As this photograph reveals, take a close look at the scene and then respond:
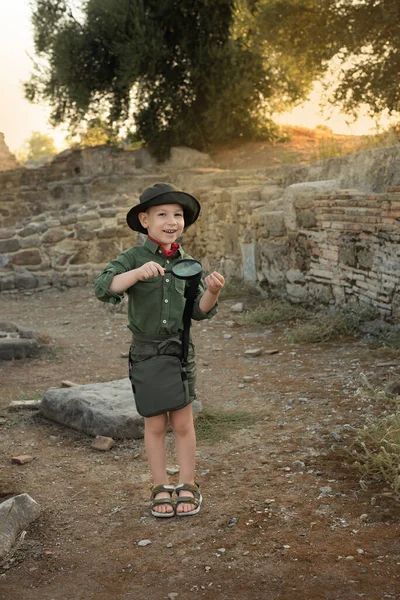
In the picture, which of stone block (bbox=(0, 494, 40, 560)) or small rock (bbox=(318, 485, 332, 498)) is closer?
stone block (bbox=(0, 494, 40, 560))

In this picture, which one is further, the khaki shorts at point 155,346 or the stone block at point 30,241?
the stone block at point 30,241

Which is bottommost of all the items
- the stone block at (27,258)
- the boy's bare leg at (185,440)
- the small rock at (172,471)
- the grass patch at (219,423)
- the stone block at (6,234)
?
the grass patch at (219,423)

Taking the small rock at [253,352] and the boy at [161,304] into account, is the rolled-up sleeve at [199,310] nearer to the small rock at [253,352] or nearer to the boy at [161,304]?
the boy at [161,304]

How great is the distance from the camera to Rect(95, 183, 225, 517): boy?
3.57 meters

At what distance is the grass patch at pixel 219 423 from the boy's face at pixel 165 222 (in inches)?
66.4

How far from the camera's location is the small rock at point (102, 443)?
460cm

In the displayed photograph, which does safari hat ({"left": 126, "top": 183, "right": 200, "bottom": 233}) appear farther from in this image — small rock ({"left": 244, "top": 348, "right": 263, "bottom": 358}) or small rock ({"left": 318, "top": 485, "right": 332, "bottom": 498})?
small rock ({"left": 244, "top": 348, "right": 263, "bottom": 358})

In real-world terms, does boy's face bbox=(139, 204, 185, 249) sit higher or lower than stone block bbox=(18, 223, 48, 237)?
higher

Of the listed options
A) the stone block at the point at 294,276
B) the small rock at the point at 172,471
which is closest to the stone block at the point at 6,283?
the stone block at the point at 294,276

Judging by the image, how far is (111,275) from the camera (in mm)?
3492

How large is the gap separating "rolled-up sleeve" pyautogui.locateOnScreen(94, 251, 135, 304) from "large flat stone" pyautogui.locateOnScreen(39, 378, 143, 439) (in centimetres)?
143

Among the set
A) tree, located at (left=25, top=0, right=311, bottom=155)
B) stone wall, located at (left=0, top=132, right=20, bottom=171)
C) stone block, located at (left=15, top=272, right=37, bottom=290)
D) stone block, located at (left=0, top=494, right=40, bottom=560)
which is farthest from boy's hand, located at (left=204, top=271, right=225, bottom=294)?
stone wall, located at (left=0, top=132, right=20, bottom=171)

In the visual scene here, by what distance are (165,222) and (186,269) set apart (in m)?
0.28

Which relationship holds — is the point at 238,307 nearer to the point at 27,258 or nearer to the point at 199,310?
the point at 27,258
